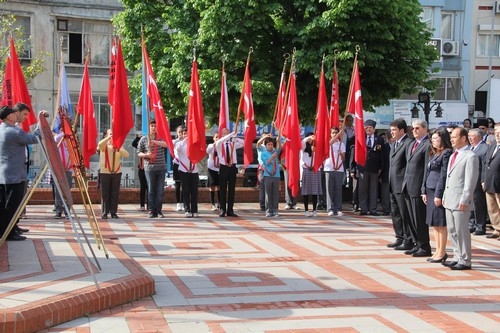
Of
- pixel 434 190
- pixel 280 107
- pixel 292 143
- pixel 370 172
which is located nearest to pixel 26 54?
pixel 280 107

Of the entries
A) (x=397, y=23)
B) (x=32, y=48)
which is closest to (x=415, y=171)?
(x=397, y=23)

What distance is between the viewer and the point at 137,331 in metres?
5.92

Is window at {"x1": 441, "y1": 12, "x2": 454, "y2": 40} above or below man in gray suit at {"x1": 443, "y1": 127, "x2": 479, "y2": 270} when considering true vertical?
above

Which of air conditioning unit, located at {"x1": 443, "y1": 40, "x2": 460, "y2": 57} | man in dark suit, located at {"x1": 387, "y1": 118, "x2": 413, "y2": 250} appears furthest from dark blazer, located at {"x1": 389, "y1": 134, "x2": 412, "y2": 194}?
air conditioning unit, located at {"x1": 443, "y1": 40, "x2": 460, "y2": 57}

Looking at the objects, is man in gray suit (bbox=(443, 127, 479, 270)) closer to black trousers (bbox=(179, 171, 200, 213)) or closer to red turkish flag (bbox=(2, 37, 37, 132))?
black trousers (bbox=(179, 171, 200, 213))

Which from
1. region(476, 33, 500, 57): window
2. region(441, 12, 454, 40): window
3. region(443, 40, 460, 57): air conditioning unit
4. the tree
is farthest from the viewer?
region(476, 33, 500, 57): window

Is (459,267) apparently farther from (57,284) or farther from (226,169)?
(226,169)

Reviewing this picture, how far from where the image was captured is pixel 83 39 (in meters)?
30.8

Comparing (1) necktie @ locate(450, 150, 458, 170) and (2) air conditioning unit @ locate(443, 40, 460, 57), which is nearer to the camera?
(1) necktie @ locate(450, 150, 458, 170)

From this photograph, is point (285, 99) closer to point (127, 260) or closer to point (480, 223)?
point (480, 223)

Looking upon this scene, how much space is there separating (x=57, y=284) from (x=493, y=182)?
8178mm

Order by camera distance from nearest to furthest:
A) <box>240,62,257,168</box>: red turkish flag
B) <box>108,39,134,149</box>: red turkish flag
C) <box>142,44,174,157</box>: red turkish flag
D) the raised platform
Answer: the raised platform → <box>108,39,134,149</box>: red turkish flag → <box>142,44,174,157</box>: red turkish flag → <box>240,62,257,168</box>: red turkish flag

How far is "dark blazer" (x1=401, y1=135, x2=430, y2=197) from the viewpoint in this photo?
9.60 metres

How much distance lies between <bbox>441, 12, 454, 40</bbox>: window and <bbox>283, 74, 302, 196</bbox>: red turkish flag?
884 inches
